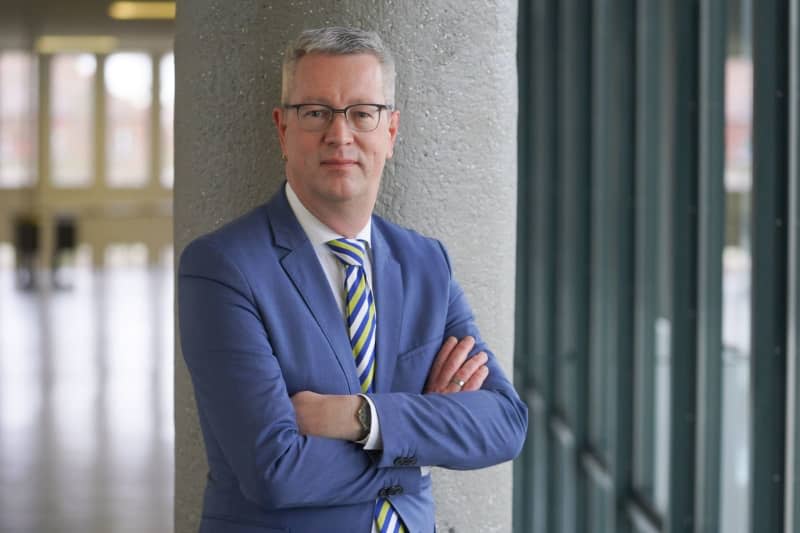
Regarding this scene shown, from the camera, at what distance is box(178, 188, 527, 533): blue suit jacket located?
232 centimetres

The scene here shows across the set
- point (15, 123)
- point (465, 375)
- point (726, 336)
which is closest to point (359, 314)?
point (465, 375)

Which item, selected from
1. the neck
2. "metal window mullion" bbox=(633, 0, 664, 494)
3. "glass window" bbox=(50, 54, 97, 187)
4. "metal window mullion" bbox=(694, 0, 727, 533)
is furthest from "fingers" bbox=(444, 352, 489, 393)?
"glass window" bbox=(50, 54, 97, 187)

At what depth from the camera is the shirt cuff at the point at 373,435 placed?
237 centimetres

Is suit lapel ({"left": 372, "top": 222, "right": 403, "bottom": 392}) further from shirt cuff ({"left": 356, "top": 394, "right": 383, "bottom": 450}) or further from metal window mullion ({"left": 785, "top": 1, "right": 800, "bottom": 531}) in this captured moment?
metal window mullion ({"left": 785, "top": 1, "right": 800, "bottom": 531})

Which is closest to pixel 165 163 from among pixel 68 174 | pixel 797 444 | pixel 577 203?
pixel 68 174

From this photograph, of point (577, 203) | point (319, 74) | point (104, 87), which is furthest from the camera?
point (104, 87)

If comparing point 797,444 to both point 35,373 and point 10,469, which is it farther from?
point 35,373

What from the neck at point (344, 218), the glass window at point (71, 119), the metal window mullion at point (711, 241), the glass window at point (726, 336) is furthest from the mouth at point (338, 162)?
the glass window at point (71, 119)

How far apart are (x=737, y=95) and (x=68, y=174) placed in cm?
2566

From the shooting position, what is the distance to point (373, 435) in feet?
7.79

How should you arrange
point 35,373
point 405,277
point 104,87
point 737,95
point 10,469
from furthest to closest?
1. point 104,87
2. point 35,373
3. point 10,469
4. point 737,95
5. point 405,277

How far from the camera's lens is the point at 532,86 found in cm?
996

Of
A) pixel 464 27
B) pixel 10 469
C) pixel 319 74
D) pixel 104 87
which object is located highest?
pixel 104 87

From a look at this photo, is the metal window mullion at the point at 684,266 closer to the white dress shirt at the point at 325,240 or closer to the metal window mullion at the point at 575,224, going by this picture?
the white dress shirt at the point at 325,240
